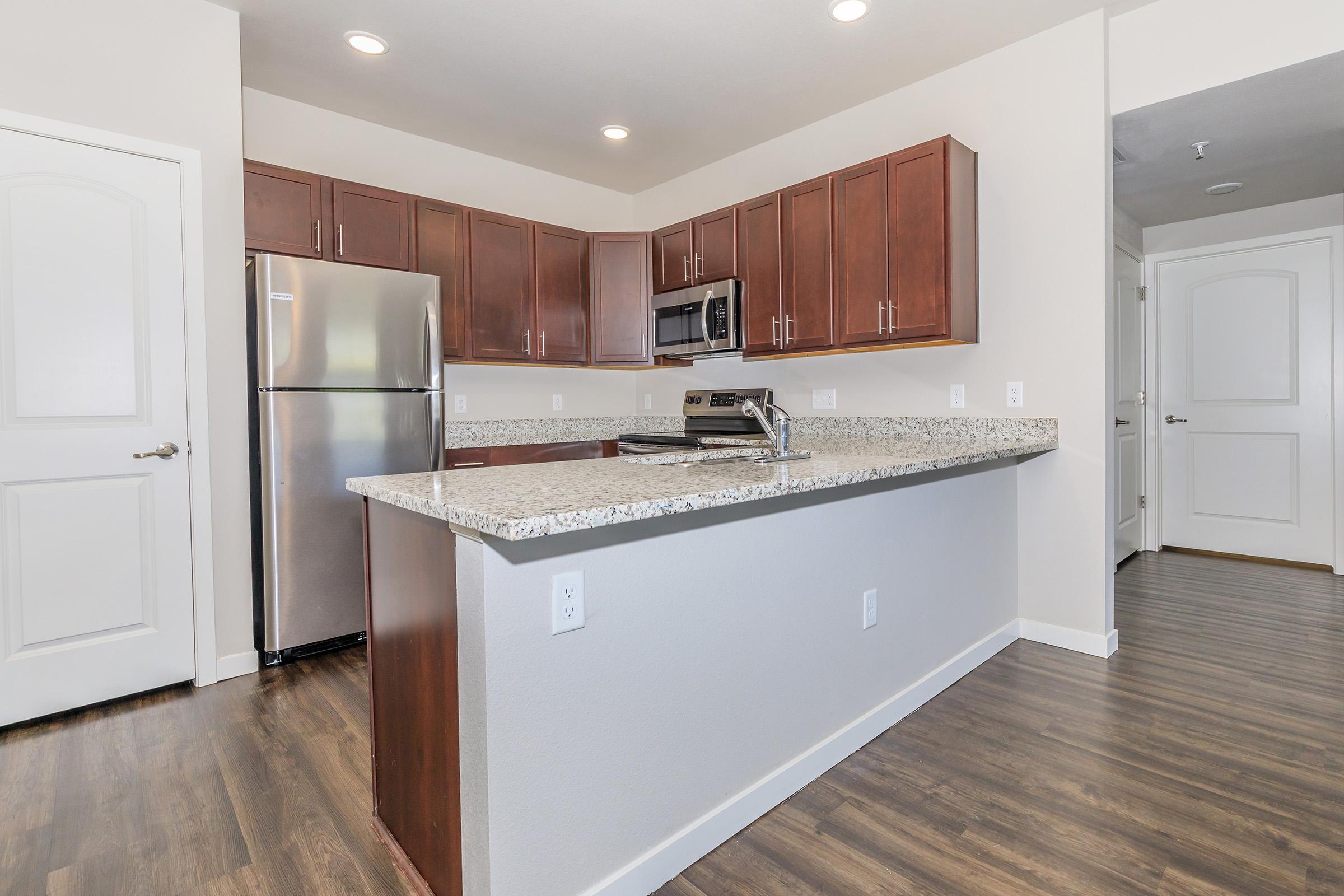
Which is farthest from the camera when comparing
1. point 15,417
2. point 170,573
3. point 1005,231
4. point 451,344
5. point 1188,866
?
point 451,344

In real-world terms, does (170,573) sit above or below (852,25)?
below

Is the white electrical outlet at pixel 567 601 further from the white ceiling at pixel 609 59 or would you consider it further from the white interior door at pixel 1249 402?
the white interior door at pixel 1249 402

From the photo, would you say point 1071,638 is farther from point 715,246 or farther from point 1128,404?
point 715,246

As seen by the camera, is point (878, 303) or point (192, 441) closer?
point (192, 441)

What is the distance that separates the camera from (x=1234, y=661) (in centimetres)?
263

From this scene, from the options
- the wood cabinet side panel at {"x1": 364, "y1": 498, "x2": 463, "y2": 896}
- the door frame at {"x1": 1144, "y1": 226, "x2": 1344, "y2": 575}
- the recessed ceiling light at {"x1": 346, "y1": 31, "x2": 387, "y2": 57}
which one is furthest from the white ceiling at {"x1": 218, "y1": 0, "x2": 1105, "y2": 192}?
the door frame at {"x1": 1144, "y1": 226, "x2": 1344, "y2": 575}

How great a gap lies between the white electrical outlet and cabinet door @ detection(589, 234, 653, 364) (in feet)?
9.82

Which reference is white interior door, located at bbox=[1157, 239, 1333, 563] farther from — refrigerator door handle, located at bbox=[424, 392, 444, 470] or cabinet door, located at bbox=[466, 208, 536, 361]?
refrigerator door handle, located at bbox=[424, 392, 444, 470]

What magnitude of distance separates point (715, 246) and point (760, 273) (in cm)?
40

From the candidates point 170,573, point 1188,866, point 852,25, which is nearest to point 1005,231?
point 852,25

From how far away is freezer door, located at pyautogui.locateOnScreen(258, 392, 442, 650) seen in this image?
8.88 feet

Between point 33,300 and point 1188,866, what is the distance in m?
3.72

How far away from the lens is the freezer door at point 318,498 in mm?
2707

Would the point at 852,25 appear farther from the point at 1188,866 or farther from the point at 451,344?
the point at 1188,866
